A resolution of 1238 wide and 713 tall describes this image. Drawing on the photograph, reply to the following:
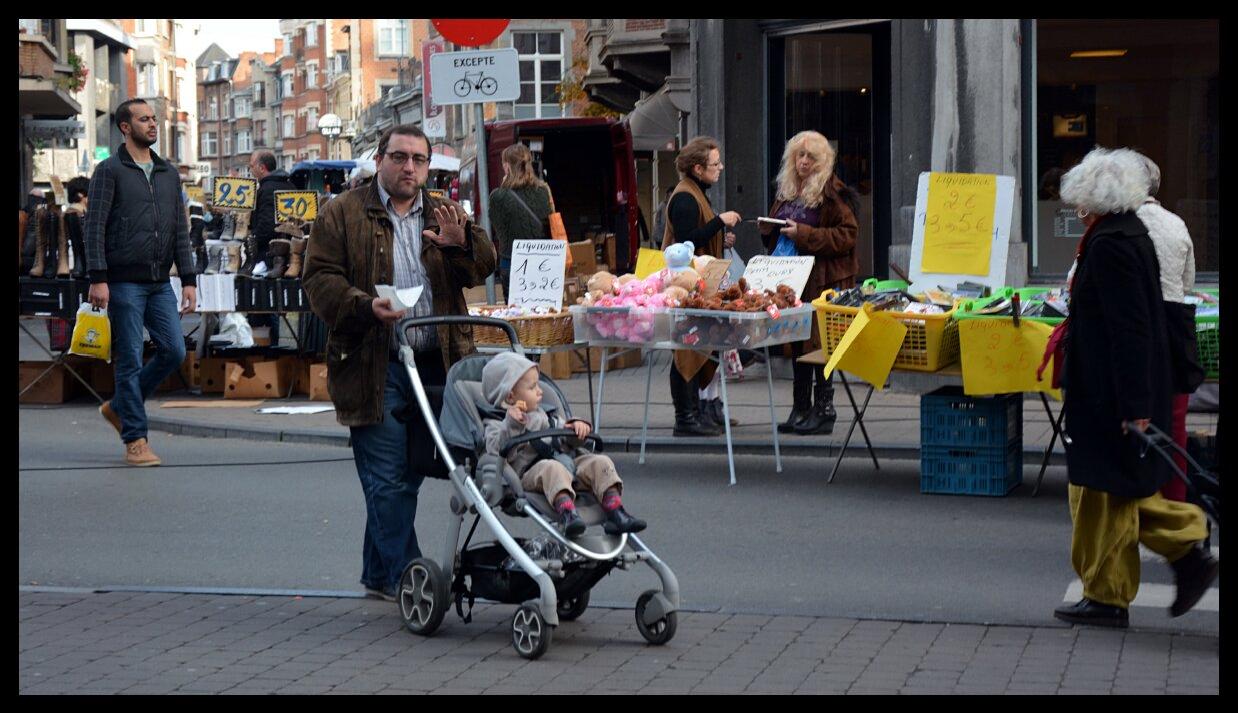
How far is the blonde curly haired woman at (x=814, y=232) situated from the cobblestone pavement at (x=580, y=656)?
522cm

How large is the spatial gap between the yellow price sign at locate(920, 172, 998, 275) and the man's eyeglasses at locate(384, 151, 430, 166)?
391 cm

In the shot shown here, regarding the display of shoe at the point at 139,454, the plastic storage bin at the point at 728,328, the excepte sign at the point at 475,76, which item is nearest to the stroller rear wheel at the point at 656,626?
the plastic storage bin at the point at 728,328

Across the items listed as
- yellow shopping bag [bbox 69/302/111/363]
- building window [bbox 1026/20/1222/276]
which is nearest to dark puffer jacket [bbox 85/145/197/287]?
yellow shopping bag [bbox 69/302/111/363]

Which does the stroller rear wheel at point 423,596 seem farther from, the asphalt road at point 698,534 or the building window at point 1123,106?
the building window at point 1123,106

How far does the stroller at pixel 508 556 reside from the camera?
20.7 ft

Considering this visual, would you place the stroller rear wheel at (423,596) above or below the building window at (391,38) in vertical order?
below

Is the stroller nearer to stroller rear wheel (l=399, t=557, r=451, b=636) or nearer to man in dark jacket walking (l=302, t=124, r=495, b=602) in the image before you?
stroller rear wheel (l=399, t=557, r=451, b=636)

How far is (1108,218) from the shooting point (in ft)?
21.8

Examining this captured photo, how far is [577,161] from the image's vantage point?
2581 centimetres

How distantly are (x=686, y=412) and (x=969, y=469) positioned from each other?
2.79 metres

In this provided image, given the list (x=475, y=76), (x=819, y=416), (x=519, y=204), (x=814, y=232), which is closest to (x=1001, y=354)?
(x=814, y=232)

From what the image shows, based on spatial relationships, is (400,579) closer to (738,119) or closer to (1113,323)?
(1113,323)

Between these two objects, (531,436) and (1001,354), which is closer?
(531,436)

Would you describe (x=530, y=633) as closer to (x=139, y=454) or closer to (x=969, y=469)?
(x=969, y=469)
